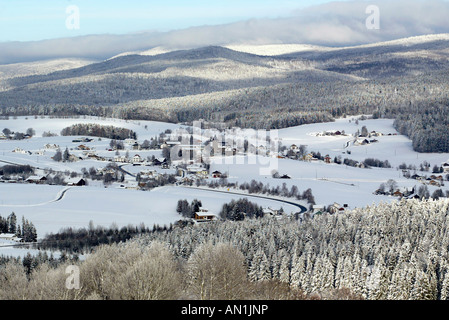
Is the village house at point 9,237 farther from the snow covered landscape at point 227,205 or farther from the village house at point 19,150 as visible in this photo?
the village house at point 19,150

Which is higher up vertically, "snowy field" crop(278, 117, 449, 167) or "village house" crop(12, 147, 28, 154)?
"village house" crop(12, 147, 28, 154)

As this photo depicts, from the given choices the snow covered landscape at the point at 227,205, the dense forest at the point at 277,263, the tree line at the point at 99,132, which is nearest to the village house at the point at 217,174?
the snow covered landscape at the point at 227,205

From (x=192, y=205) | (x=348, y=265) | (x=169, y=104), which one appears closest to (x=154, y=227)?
(x=192, y=205)

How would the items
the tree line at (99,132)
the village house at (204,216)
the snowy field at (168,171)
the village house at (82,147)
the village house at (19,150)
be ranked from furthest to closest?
the tree line at (99,132) < the village house at (82,147) < the village house at (19,150) < the snowy field at (168,171) < the village house at (204,216)

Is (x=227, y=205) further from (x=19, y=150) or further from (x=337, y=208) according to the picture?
(x=19, y=150)

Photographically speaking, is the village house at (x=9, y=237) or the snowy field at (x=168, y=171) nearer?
the village house at (x=9, y=237)

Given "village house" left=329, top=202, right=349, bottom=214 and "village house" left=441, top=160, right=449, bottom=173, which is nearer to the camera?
"village house" left=329, top=202, right=349, bottom=214

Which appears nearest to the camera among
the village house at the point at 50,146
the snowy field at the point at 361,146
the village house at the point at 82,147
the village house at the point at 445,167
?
the village house at the point at 445,167

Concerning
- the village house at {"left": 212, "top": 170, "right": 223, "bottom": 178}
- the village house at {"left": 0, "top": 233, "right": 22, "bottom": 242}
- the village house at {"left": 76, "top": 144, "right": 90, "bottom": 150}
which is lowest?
the village house at {"left": 212, "top": 170, "right": 223, "bottom": 178}

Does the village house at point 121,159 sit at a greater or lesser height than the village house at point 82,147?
lesser

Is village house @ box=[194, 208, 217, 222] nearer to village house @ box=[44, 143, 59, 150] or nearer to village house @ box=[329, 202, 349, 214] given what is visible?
village house @ box=[329, 202, 349, 214]

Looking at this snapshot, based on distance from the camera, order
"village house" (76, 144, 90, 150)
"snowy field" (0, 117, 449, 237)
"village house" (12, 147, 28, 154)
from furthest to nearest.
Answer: "village house" (76, 144, 90, 150), "village house" (12, 147, 28, 154), "snowy field" (0, 117, 449, 237)

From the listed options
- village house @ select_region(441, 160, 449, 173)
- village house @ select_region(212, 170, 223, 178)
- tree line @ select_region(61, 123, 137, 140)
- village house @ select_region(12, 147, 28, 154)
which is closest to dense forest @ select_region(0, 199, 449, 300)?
village house @ select_region(212, 170, 223, 178)

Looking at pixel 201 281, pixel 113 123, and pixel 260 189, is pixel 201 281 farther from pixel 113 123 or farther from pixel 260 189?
pixel 113 123
